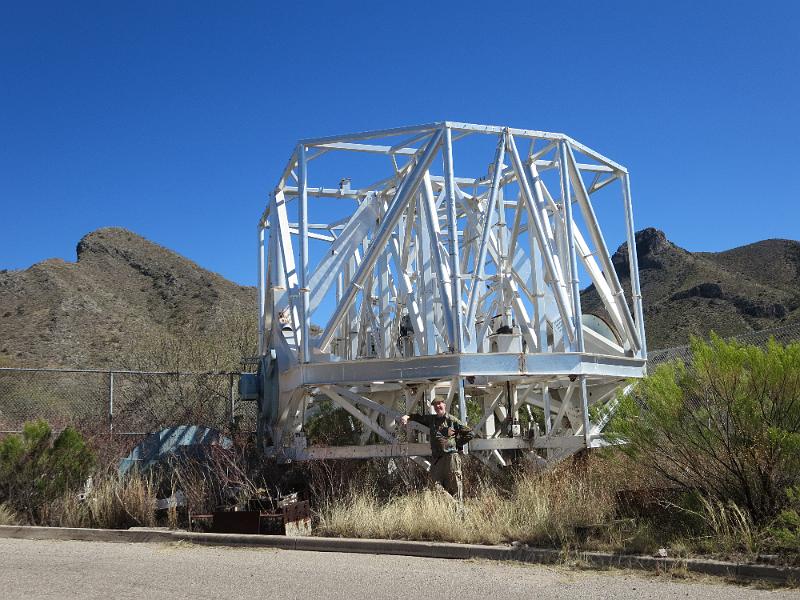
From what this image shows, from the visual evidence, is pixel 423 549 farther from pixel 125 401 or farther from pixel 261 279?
pixel 125 401

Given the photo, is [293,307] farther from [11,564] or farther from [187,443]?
[11,564]

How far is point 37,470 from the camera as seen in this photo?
13.2 meters

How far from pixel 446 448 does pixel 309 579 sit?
367 centimetres

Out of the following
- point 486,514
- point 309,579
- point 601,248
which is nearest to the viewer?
point 309,579

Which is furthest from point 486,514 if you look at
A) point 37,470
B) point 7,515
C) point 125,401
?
point 125,401

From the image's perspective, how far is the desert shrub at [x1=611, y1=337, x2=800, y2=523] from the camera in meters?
9.09

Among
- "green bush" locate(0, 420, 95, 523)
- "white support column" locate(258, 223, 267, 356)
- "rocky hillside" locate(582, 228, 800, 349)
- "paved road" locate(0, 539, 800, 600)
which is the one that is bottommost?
"paved road" locate(0, 539, 800, 600)

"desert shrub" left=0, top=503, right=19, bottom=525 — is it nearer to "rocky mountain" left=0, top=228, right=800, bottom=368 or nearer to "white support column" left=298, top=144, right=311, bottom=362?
"white support column" left=298, top=144, right=311, bottom=362

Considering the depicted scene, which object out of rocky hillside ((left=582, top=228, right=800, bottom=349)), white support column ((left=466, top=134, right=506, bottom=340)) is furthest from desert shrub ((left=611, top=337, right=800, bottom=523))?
rocky hillside ((left=582, top=228, right=800, bottom=349))

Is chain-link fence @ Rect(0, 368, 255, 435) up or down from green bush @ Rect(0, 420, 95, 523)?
up

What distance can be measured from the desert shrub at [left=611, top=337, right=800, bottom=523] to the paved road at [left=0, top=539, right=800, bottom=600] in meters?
1.82

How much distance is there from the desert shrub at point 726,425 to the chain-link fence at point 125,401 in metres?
10.2

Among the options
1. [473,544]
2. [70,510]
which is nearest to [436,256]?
[473,544]

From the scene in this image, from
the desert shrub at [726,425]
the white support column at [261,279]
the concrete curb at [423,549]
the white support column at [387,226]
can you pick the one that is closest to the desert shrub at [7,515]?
the concrete curb at [423,549]
